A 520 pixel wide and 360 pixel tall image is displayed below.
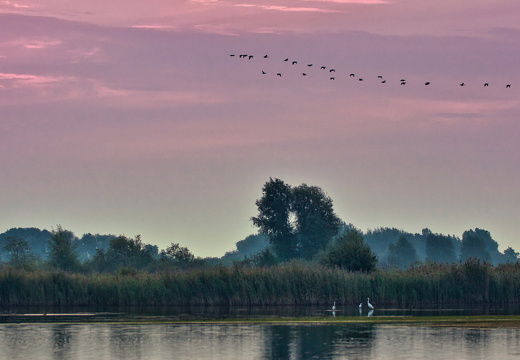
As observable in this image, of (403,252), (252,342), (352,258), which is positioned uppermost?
(403,252)

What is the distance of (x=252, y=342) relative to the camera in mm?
34500

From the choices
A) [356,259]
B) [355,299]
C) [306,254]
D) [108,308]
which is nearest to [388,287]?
[355,299]

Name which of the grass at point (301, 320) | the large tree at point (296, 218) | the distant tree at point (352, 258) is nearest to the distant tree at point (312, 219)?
the large tree at point (296, 218)

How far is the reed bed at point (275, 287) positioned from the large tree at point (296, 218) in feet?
175

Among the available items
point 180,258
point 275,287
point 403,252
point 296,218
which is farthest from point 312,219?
point 403,252

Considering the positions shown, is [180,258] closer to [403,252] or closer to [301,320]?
[301,320]

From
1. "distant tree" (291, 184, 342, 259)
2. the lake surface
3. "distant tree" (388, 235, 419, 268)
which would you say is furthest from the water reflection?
"distant tree" (388, 235, 419, 268)

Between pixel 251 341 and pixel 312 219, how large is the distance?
7991cm

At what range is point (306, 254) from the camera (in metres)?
113

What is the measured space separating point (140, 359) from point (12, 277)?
3198 centimetres

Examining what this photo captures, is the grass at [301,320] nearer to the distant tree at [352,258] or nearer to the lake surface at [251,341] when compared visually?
the lake surface at [251,341]

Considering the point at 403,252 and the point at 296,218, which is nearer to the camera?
the point at 296,218

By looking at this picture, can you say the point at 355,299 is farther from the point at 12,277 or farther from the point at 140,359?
the point at 140,359

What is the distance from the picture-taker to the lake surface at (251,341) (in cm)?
3077
